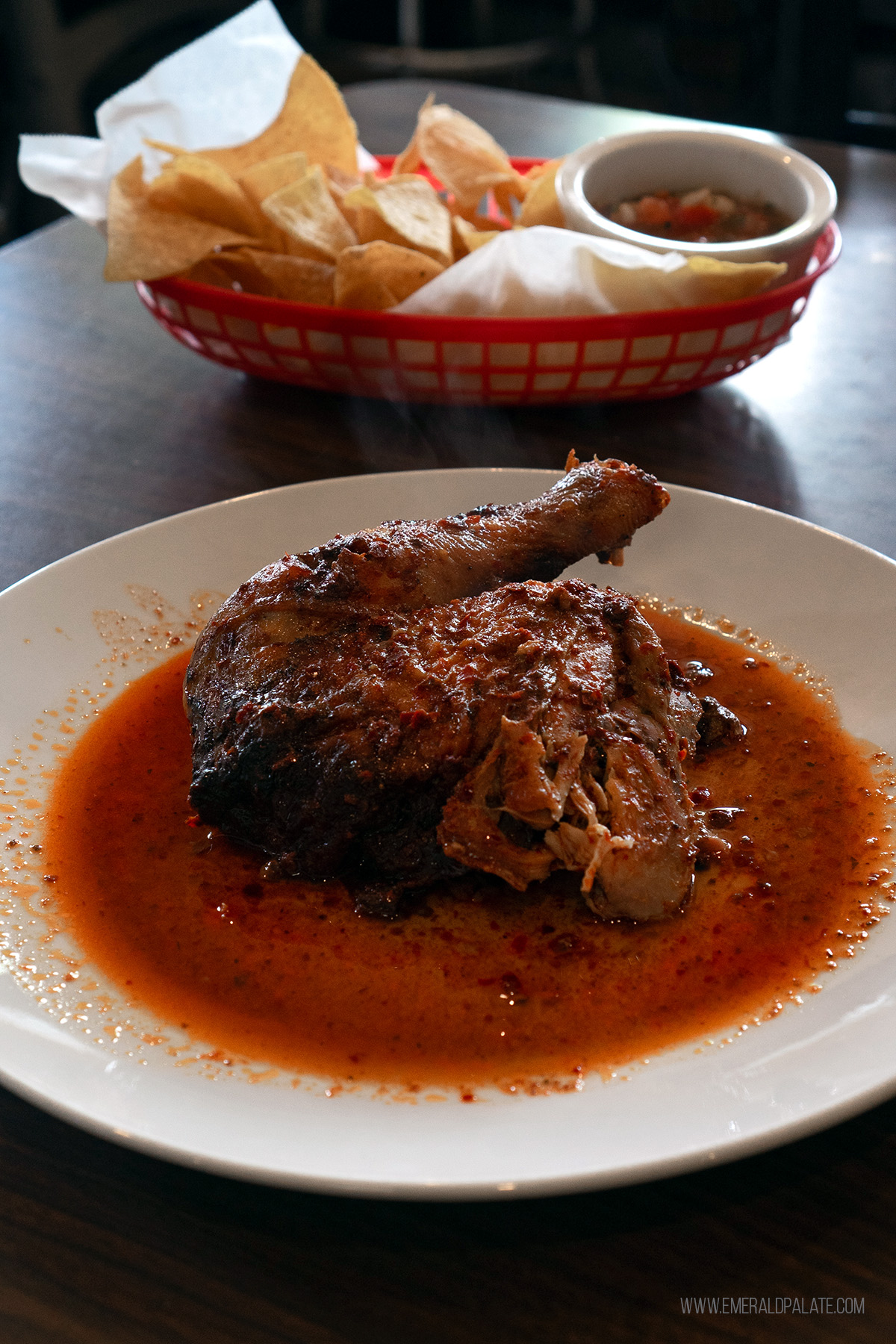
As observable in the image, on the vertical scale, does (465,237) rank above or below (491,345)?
above

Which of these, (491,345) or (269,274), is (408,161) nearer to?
(269,274)

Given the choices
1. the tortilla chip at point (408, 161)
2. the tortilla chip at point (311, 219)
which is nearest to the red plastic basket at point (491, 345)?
the tortilla chip at point (311, 219)

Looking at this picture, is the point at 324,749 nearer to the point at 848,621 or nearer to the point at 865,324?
the point at 848,621

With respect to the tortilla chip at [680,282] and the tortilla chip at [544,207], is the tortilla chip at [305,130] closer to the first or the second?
the tortilla chip at [544,207]

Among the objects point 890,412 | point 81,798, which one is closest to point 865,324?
point 890,412

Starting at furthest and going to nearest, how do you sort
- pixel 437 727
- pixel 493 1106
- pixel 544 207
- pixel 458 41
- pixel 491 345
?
pixel 458 41 → pixel 544 207 → pixel 491 345 → pixel 437 727 → pixel 493 1106

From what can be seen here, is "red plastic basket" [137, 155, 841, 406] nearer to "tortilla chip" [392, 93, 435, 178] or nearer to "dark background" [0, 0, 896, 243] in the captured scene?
"tortilla chip" [392, 93, 435, 178]

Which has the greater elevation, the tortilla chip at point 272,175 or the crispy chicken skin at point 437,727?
the tortilla chip at point 272,175

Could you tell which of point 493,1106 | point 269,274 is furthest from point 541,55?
point 493,1106
